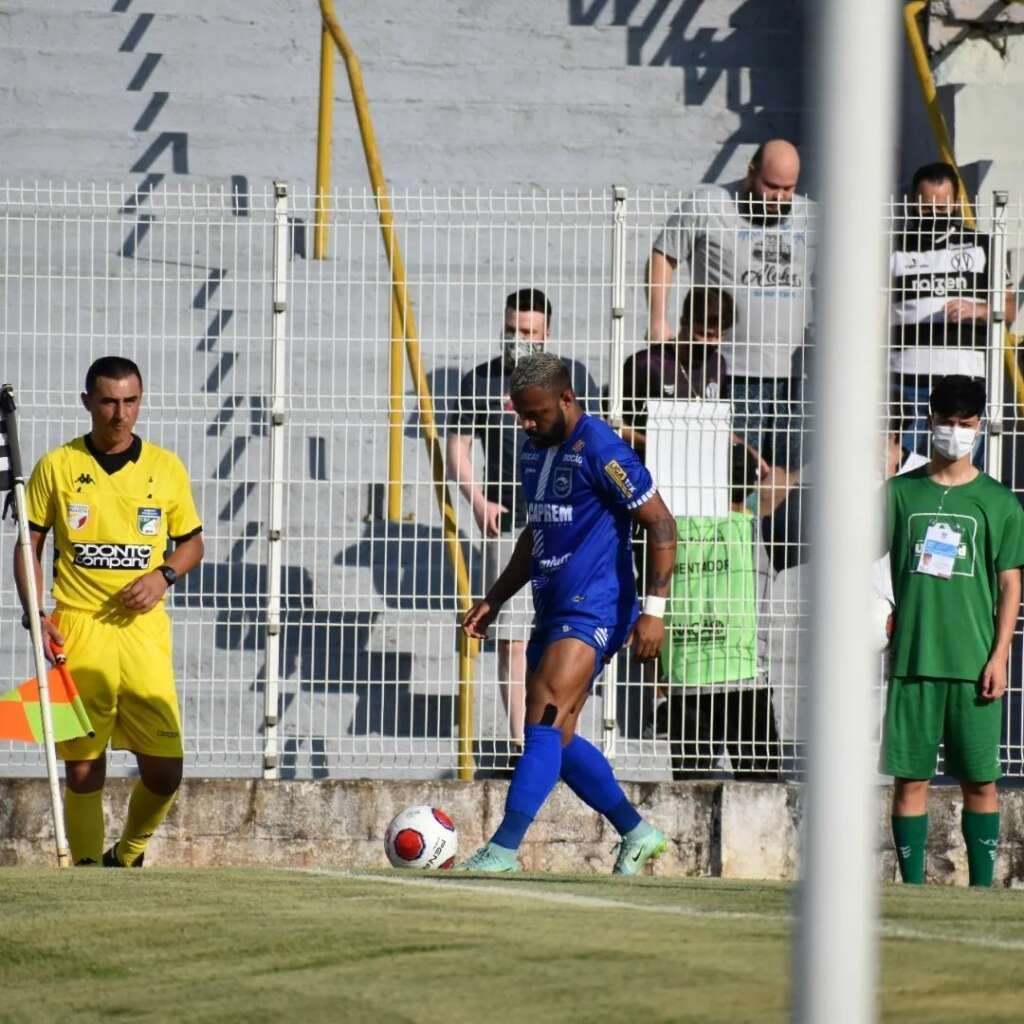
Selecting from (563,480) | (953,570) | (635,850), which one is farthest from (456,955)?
(953,570)

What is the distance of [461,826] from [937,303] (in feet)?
11.6

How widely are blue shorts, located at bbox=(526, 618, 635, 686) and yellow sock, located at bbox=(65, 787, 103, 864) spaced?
227 cm

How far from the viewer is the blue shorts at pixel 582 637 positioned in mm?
8461

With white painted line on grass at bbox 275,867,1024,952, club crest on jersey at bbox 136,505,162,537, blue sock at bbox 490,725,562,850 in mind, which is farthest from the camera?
club crest on jersey at bbox 136,505,162,537

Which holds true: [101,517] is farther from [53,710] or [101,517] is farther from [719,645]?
[719,645]

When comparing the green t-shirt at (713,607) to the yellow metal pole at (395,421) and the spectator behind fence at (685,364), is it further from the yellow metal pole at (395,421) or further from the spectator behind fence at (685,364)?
the yellow metal pole at (395,421)

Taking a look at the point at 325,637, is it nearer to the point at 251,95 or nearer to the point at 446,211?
the point at 446,211

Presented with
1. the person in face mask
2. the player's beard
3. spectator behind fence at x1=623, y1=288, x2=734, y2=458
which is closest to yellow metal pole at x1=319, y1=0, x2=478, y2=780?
spectator behind fence at x1=623, y1=288, x2=734, y2=458

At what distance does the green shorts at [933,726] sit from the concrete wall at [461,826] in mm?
1464

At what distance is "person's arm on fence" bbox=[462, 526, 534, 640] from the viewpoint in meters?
8.84

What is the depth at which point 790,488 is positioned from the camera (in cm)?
1048

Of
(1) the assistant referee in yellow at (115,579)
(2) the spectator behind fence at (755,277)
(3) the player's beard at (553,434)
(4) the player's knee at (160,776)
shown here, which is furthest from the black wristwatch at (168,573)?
(2) the spectator behind fence at (755,277)

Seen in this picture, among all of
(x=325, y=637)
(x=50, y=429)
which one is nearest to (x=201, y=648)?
(x=325, y=637)

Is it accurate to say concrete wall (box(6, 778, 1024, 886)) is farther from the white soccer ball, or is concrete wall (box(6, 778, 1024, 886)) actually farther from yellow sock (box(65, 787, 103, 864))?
the white soccer ball
